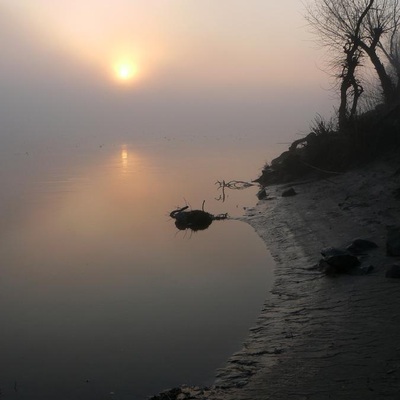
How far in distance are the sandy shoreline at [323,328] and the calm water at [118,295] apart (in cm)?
48

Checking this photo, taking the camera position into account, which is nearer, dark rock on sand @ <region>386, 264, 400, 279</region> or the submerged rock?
dark rock on sand @ <region>386, 264, 400, 279</region>

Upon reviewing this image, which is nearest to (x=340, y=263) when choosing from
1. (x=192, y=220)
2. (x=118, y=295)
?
(x=118, y=295)

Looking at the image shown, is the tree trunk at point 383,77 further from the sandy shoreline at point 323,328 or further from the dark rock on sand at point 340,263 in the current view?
the dark rock on sand at point 340,263

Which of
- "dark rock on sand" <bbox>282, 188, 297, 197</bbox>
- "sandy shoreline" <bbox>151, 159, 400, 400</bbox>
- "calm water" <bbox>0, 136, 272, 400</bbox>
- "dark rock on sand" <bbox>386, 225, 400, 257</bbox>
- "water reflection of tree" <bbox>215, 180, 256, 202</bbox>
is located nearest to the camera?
"sandy shoreline" <bbox>151, 159, 400, 400</bbox>

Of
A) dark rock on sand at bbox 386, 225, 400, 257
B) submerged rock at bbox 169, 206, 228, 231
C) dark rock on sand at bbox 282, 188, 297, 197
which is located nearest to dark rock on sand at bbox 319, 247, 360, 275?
dark rock on sand at bbox 386, 225, 400, 257

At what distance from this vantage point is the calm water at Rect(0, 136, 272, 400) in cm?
823

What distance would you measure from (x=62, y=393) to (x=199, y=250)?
9.46 m

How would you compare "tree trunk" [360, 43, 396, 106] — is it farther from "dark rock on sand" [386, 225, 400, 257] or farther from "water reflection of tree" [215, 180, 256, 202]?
"dark rock on sand" [386, 225, 400, 257]

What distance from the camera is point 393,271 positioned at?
1073 cm

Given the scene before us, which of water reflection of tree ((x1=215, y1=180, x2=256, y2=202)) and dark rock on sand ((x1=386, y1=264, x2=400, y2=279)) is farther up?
water reflection of tree ((x1=215, y1=180, x2=256, y2=202))

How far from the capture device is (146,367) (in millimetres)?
8367

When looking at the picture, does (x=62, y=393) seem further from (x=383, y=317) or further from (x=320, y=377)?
(x=383, y=317)

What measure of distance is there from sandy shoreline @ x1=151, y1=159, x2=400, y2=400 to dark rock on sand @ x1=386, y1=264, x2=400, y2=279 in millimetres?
121

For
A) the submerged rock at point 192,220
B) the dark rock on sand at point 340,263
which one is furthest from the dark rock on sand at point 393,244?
the submerged rock at point 192,220
